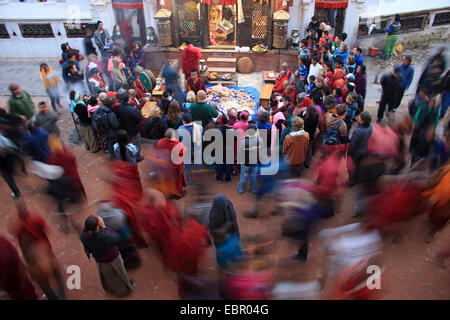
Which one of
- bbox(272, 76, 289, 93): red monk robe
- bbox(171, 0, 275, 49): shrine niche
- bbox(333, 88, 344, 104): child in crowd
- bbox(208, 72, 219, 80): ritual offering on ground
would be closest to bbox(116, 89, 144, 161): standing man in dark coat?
bbox(272, 76, 289, 93): red monk robe

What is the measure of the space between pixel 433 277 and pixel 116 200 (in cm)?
481

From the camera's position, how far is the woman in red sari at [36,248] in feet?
13.3

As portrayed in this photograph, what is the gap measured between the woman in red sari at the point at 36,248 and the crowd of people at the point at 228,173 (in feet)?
0.05

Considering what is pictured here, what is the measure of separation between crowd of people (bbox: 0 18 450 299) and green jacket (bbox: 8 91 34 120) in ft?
0.09

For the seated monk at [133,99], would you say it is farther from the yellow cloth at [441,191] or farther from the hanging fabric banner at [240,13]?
the yellow cloth at [441,191]

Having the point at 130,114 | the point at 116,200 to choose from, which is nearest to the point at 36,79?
the point at 130,114

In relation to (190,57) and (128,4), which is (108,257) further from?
(128,4)

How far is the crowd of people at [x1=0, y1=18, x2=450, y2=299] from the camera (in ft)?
13.7

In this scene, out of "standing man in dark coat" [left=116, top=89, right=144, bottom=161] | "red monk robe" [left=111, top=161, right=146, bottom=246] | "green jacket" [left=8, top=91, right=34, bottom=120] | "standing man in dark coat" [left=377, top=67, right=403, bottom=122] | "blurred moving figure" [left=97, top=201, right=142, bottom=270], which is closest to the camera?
"blurred moving figure" [left=97, top=201, right=142, bottom=270]

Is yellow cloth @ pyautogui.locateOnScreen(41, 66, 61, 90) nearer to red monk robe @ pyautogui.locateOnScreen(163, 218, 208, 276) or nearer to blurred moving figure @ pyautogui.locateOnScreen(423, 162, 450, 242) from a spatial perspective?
red monk robe @ pyautogui.locateOnScreen(163, 218, 208, 276)

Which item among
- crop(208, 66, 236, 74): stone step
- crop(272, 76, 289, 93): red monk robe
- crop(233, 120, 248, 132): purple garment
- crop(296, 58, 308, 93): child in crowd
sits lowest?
crop(208, 66, 236, 74): stone step

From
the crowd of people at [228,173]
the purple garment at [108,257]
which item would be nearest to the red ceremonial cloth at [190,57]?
the crowd of people at [228,173]
